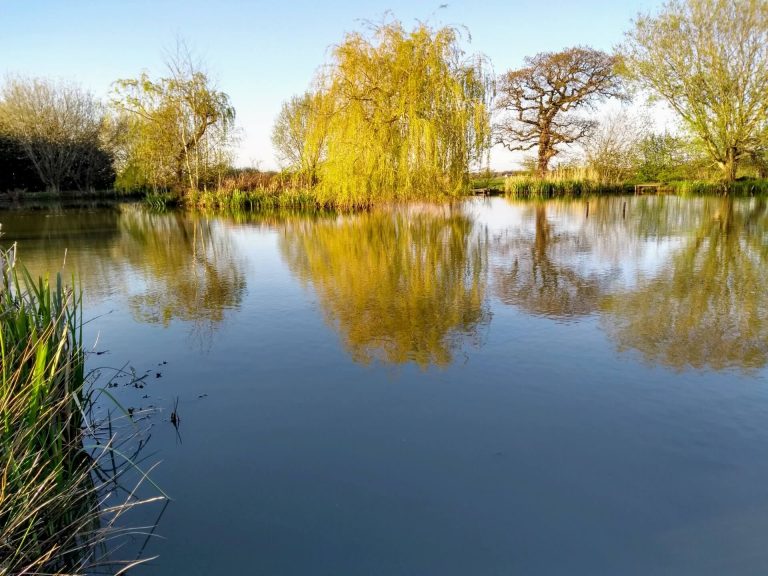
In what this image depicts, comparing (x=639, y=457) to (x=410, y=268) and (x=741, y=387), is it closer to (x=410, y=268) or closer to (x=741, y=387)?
(x=741, y=387)

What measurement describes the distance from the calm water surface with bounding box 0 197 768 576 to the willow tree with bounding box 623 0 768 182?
68.5 ft

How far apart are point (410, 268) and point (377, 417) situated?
517 cm

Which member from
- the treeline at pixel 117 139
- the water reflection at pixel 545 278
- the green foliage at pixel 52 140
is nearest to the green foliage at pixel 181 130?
the treeline at pixel 117 139

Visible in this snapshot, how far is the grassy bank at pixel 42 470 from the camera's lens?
187 cm

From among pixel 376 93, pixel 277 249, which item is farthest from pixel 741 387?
pixel 376 93

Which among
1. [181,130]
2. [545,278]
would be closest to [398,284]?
[545,278]

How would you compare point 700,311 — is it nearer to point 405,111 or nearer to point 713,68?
point 405,111

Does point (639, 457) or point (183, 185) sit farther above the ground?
Answer: point (183, 185)

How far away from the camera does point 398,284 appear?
24.1 ft

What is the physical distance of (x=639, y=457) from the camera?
2.94 meters

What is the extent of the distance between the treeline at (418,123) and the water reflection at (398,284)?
3.34m

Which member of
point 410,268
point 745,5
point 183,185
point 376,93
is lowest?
point 410,268

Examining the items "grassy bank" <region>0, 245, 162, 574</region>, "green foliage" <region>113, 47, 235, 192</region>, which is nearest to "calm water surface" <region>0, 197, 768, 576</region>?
"grassy bank" <region>0, 245, 162, 574</region>

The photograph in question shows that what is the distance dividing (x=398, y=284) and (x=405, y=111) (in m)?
10.2
